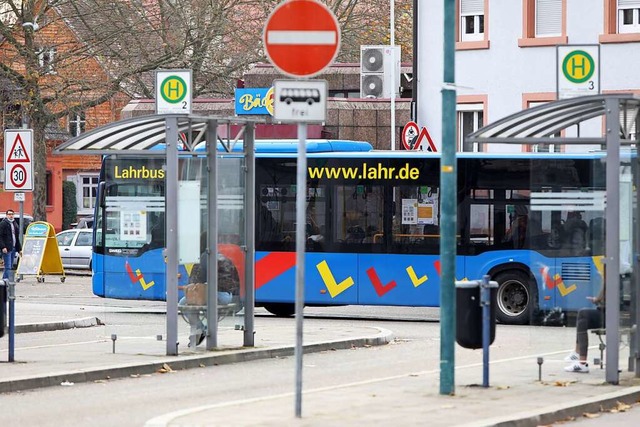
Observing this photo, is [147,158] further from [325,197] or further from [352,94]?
[352,94]

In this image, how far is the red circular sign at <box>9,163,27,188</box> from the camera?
28781mm

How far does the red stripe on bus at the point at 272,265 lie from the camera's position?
26750 mm

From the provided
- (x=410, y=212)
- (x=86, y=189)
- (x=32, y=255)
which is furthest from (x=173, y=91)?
(x=86, y=189)

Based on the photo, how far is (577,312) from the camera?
15.2m

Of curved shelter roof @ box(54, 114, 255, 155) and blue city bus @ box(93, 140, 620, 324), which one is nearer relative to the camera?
curved shelter roof @ box(54, 114, 255, 155)

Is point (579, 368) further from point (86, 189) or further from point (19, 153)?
point (86, 189)

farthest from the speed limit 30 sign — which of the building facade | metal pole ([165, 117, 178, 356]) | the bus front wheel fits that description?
metal pole ([165, 117, 178, 356])

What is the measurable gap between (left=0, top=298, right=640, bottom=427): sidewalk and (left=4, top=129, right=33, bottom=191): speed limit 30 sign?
7764mm

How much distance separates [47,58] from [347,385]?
33.5 meters

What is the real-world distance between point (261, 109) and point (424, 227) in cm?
1265

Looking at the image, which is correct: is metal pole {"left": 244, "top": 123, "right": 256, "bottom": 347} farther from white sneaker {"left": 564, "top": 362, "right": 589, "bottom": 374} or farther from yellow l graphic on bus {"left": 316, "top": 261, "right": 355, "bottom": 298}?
yellow l graphic on bus {"left": 316, "top": 261, "right": 355, "bottom": 298}

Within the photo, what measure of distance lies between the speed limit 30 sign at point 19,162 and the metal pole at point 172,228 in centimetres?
1221

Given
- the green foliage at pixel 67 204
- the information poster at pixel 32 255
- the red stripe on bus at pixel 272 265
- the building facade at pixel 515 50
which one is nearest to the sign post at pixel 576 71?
the red stripe on bus at pixel 272 265

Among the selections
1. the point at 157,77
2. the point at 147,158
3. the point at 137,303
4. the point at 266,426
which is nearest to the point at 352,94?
the point at 137,303
